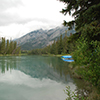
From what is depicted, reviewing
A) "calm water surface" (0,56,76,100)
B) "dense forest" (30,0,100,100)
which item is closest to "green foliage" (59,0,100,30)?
"dense forest" (30,0,100,100)

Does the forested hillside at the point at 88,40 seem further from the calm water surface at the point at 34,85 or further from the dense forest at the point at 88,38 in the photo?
the calm water surface at the point at 34,85

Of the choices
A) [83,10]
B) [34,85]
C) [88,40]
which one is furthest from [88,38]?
[34,85]

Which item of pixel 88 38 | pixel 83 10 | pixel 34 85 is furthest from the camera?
pixel 34 85

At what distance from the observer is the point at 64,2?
10.2 m

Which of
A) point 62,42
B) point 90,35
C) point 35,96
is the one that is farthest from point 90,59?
point 62,42

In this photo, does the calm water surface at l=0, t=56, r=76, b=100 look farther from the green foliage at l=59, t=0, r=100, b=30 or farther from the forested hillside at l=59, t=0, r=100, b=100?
the green foliage at l=59, t=0, r=100, b=30

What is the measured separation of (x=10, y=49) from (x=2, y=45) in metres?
11.4

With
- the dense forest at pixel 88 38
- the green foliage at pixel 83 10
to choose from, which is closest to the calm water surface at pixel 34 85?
the dense forest at pixel 88 38

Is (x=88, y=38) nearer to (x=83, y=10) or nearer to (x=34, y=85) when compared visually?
(x=83, y=10)

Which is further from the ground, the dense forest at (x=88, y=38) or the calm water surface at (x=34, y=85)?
the dense forest at (x=88, y=38)

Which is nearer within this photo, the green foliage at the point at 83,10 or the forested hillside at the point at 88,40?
the forested hillside at the point at 88,40

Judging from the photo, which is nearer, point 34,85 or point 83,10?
→ point 83,10

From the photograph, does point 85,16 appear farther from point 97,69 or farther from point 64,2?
point 97,69

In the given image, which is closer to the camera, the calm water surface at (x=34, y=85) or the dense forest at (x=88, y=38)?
the dense forest at (x=88, y=38)
